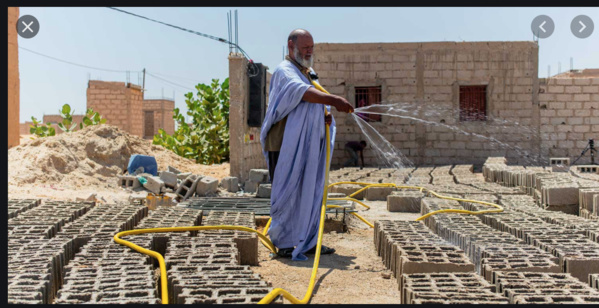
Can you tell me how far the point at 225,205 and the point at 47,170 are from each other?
512 centimetres

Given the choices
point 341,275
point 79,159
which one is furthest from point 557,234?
point 79,159

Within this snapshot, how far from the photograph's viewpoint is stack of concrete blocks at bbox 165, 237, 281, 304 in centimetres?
285

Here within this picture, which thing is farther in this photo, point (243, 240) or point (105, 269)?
point (243, 240)

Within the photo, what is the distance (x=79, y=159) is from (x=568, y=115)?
13035 mm

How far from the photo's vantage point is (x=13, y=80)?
1530 centimetres

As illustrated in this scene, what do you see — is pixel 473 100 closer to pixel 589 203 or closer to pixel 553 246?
pixel 589 203

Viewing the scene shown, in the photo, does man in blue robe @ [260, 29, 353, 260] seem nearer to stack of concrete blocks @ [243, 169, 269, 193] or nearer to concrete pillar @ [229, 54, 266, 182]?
stack of concrete blocks @ [243, 169, 269, 193]

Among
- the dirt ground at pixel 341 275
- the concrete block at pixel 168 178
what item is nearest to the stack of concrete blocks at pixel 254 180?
the concrete block at pixel 168 178

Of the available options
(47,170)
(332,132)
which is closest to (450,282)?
(332,132)

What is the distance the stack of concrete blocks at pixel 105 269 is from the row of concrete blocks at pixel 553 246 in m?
2.02

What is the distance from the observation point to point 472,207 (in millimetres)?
6750

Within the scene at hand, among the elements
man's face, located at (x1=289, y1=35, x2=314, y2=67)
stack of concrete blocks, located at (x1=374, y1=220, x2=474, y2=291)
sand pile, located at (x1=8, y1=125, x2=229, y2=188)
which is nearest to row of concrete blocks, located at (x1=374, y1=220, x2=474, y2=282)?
stack of concrete blocks, located at (x1=374, y1=220, x2=474, y2=291)

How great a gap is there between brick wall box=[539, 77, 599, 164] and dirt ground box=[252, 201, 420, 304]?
1278 cm

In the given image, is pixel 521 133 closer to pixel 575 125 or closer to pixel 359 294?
pixel 575 125
